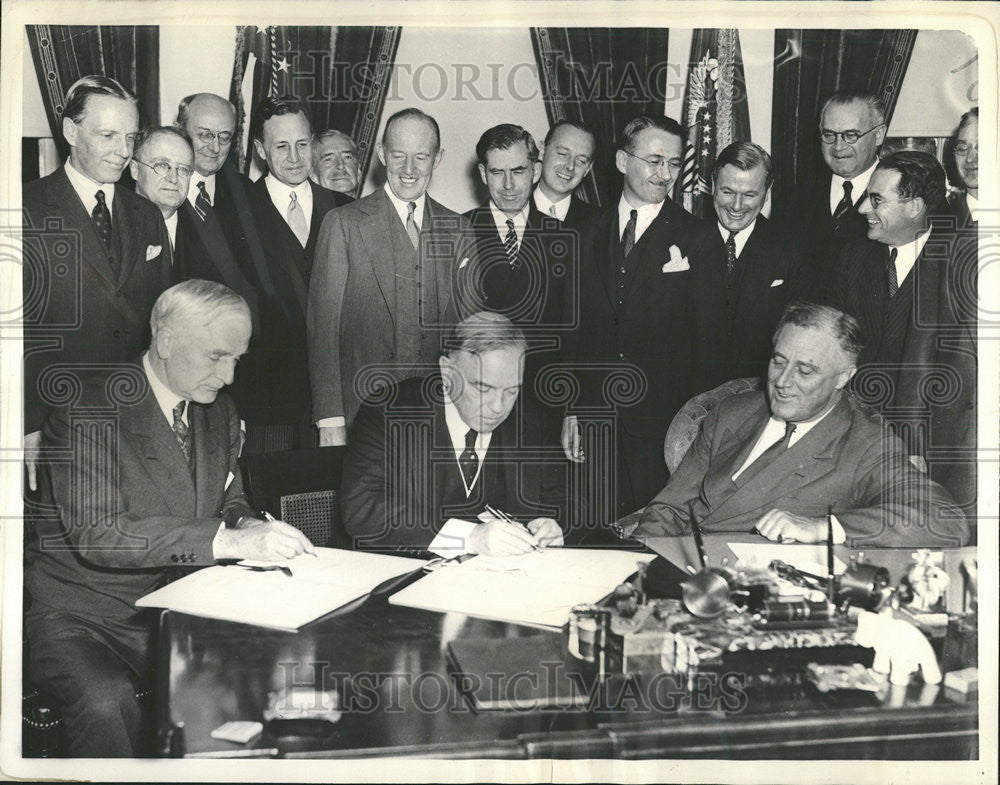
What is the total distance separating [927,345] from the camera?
3.21m

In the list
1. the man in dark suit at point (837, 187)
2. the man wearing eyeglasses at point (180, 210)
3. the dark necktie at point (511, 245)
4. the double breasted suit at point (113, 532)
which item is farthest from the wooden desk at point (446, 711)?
the man in dark suit at point (837, 187)

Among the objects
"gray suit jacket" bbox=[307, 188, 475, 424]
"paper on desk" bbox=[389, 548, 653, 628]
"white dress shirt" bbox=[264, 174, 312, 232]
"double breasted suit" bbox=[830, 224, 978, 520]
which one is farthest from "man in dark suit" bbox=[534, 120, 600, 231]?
"paper on desk" bbox=[389, 548, 653, 628]

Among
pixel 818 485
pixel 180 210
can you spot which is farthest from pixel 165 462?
pixel 818 485

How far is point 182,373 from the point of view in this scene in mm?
3115

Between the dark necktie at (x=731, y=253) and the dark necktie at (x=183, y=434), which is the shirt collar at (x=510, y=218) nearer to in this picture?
the dark necktie at (x=731, y=253)

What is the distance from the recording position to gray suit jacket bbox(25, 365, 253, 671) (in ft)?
10.1

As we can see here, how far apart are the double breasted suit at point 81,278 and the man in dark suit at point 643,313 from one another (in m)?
1.47

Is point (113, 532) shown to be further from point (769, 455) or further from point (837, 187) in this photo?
point (837, 187)

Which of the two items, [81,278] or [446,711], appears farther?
[81,278]

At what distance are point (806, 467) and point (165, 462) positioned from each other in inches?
84.1

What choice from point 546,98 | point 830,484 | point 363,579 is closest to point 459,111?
point 546,98

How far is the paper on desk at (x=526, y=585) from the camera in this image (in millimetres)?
2787

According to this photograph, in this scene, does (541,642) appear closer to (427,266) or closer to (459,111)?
(427,266)

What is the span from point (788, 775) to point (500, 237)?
2.04 metres
